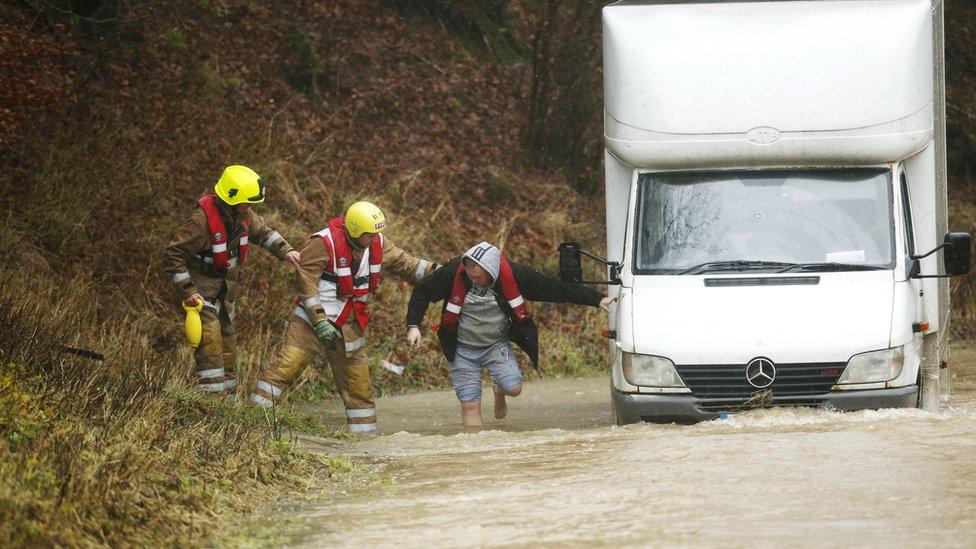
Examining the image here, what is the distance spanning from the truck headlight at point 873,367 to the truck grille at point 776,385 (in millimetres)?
56

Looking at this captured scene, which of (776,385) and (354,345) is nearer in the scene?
(776,385)

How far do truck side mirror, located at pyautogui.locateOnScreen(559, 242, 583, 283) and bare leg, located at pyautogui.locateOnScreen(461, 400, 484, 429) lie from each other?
1.68 metres

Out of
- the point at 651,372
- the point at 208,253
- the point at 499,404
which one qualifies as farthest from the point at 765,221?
the point at 208,253

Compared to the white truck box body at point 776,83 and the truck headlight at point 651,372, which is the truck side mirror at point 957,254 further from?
the truck headlight at point 651,372

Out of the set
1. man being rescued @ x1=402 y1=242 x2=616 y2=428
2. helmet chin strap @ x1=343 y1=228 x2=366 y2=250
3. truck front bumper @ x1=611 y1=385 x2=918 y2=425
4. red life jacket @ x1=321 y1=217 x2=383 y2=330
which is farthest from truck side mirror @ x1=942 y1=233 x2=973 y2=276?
helmet chin strap @ x1=343 y1=228 x2=366 y2=250

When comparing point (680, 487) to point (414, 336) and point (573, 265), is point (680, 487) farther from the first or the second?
point (414, 336)

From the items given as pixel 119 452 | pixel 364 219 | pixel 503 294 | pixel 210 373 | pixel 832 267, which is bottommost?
pixel 119 452

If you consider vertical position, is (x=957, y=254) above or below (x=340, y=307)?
above

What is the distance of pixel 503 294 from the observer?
10.5 metres

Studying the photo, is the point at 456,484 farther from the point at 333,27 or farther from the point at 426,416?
the point at 333,27

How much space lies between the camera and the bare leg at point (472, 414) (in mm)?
10633

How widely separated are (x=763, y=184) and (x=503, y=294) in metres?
2.19

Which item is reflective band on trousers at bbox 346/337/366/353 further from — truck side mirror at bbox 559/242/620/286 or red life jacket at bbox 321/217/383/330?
truck side mirror at bbox 559/242/620/286

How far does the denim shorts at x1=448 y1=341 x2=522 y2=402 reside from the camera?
35.0ft
